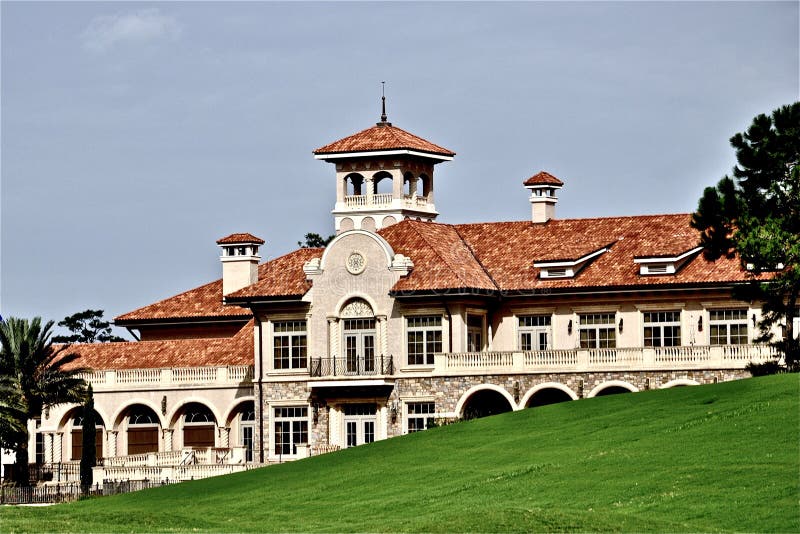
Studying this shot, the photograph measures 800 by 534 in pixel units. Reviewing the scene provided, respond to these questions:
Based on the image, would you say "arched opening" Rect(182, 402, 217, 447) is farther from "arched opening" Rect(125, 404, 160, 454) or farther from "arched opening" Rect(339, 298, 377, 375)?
"arched opening" Rect(339, 298, 377, 375)

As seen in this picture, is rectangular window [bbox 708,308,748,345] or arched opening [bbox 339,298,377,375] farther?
arched opening [bbox 339,298,377,375]

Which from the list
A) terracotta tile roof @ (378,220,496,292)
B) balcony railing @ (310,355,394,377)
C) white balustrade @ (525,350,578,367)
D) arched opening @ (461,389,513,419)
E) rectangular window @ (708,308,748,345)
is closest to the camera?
white balustrade @ (525,350,578,367)

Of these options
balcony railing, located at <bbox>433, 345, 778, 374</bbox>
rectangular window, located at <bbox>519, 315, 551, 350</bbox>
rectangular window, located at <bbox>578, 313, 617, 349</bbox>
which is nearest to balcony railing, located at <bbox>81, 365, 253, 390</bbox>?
balcony railing, located at <bbox>433, 345, 778, 374</bbox>

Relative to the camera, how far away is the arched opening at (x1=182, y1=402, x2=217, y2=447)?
90.8 metres

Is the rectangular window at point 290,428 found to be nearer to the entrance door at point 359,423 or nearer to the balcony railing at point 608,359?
the entrance door at point 359,423

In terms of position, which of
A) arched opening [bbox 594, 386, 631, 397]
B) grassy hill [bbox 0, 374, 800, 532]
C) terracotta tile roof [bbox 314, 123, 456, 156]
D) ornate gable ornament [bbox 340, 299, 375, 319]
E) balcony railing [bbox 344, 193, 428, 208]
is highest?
terracotta tile roof [bbox 314, 123, 456, 156]

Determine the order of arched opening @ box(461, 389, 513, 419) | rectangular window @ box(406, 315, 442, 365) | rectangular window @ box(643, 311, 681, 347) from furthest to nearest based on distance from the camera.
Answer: rectangular window @ box(406, 315, 442, 365) → arched opening @ box(461, 389, 513, 419) → rectangular window @ box(643, 311, 681, 347)

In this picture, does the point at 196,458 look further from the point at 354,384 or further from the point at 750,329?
the point at 750,329

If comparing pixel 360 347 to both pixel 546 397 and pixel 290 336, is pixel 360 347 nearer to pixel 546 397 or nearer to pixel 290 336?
pixel 290 336

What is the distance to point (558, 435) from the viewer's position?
2692 inches

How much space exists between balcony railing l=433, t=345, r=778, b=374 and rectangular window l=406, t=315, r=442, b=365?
117cm

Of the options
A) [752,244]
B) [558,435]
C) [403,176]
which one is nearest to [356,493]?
[558,435]

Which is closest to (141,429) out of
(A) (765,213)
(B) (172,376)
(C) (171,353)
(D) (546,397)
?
(B) (172,376)

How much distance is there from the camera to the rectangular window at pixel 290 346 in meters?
86.1
